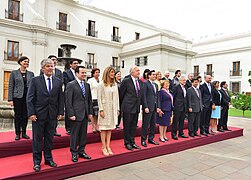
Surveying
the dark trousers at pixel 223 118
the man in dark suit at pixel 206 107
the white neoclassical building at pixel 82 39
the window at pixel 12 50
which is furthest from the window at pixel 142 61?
the man in dark suit at pixel 206 107

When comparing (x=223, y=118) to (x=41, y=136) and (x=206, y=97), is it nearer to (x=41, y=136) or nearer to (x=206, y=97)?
(x=206, y=97)

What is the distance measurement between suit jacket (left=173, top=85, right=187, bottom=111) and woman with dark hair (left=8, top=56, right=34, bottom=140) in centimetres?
329

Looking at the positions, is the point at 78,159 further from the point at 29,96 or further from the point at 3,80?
the point at 3,80

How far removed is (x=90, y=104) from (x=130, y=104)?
0.84 m

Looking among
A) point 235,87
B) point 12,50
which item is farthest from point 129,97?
point 235,87

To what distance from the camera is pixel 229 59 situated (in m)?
23.7

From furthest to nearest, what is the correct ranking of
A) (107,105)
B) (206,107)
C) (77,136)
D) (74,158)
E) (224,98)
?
(224,98), (206,107), (107,105), (77,136), (74,158)

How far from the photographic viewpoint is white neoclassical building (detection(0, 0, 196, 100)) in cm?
1553

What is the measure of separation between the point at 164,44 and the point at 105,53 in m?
6.57

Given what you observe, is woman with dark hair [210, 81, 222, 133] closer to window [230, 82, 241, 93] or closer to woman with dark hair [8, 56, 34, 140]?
woman with dark hair [8, 56, 34, 140]

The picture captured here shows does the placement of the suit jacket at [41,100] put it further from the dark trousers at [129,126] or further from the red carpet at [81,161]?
the dark trousers at [129,126]

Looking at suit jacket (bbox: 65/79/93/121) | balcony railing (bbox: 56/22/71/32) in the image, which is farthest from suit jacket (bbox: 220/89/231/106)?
balcony railing (bbox: 56/22/71/32)

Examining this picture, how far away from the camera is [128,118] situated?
3893 mm

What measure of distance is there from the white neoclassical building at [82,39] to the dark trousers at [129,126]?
13.7 meters
